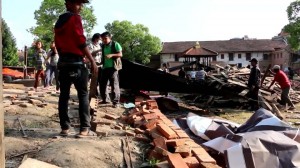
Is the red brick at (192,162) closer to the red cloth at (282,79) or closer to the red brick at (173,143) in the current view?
the red brick at (173,143)

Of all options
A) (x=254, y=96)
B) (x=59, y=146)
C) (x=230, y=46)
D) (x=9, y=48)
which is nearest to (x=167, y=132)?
(x=59, y=146)

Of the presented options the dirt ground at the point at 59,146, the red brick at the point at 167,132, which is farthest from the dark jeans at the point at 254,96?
the red brick at the point at 167,132

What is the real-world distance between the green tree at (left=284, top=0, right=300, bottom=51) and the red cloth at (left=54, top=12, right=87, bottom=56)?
44.9m

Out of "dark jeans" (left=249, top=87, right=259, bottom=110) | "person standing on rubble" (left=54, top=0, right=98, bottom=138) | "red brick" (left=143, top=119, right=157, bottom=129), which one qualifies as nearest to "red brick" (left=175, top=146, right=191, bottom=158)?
"red brick" (left=143, top=119, right=157, bottom=129)

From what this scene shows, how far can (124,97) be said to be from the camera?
10.1 meters

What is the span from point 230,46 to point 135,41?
1896cm

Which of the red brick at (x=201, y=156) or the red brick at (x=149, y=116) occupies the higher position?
the red brick at (x=149, y=116)

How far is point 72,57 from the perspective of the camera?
4.36 metres

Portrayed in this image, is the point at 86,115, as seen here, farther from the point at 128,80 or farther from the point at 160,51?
the point at 160,51

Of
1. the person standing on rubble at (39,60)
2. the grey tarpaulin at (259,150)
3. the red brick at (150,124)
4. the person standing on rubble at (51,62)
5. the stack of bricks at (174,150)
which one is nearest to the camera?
the stack of bricks at (174,150)

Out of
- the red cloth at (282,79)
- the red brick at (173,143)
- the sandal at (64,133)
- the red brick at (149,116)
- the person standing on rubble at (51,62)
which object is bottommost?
the red brick at (173,143)

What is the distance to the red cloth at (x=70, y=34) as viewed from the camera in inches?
167

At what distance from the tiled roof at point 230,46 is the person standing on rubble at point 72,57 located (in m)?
65.4

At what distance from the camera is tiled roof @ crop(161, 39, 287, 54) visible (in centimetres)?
7044
